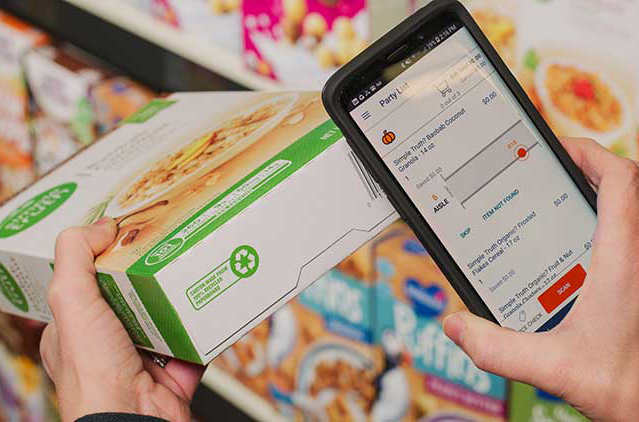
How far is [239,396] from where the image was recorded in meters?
1.89

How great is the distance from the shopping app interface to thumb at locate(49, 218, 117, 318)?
0.83 ft

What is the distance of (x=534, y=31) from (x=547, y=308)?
1.40 ft

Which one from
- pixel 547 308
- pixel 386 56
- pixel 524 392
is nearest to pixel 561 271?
pixel 547 308

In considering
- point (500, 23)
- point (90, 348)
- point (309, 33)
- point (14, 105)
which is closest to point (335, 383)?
point (309, 33)

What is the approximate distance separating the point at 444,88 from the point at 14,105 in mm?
1505

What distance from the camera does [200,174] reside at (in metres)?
0.93

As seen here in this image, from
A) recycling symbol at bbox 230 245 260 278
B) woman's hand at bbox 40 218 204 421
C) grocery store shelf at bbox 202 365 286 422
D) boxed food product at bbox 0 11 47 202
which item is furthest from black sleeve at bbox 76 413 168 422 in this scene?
boxed food product at bbox 0 11 47 202

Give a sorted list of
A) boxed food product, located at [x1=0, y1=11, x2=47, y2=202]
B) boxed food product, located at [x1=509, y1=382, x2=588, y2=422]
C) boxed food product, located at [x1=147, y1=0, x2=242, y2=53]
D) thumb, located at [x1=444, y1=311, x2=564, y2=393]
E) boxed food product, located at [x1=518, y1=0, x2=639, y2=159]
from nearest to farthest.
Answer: thumb, located at [x1=444, y1=311, x2=564, y2=393]
boxed food product, located at [x1=518, y1=0, x2=639, y2=159]
boxed food product, located at [x1=509, y1=382, x2=588, y2=422]
boxed food product, located at [x1=147, y1=0, x2=242, y2=53]
boxed food product, located at [x1=0, y1=11, x2=47, y2=202]

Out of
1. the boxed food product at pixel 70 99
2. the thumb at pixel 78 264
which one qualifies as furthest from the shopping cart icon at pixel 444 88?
the boxed food product at pixel 70 99

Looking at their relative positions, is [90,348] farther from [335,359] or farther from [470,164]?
[335,359]

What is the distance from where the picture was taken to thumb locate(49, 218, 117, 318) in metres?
0.87

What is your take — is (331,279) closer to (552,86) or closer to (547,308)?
(552,86)

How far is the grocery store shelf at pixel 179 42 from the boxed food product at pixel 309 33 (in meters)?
0.03

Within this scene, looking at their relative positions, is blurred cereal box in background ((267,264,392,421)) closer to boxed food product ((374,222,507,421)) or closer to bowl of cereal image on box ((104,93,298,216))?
boxed food product ((374,222,507,421))
